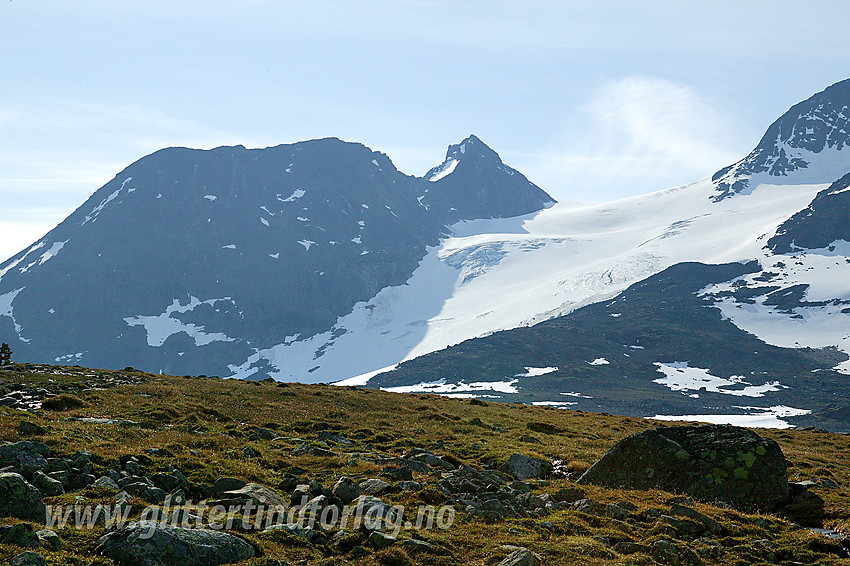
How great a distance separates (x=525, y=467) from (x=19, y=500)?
55.8 ft

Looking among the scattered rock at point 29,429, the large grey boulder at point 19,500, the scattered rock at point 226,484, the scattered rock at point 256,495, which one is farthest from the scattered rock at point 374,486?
the scattered rock at point 29,429

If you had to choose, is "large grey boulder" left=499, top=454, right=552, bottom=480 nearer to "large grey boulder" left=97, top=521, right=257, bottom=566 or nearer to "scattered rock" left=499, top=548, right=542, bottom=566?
"scattered rock" left=499, top=548, right=542, bottom=566

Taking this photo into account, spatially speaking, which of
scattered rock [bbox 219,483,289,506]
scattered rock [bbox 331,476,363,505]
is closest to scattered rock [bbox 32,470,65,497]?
scattered rock [bbox 219,483,289,506]

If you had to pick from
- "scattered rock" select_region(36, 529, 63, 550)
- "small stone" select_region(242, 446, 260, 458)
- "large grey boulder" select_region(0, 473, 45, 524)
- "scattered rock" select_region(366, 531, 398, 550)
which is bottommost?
"scattered rock" select_region(366, 531, 398, 550)

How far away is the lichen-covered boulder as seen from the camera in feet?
67.4

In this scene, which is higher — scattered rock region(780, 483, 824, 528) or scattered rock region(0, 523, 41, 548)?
scattered rock region(0, 523, 41, 548)

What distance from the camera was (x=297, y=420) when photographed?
1305 inches

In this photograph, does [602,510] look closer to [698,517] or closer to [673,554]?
[698,517]

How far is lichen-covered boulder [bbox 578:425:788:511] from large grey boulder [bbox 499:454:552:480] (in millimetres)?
1804

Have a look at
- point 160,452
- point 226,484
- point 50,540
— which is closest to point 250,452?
point 160,452

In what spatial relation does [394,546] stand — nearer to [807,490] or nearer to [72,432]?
[72,432]

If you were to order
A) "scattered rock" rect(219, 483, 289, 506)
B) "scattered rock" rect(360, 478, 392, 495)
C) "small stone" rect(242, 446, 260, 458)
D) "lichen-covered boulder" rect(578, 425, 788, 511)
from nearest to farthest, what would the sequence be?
"scattered rock" rect(219, 483, 289, 506)
"scattered rock" rect(360, 478, 392, 495)
"lichen-covered boulder" rect(578, 425, 788, 511)
"small stone" rect(242, 446, 260, 458)

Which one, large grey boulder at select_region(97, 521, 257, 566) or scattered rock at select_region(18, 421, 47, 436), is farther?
scattered rock at select_region(18, 421, 47, 436)

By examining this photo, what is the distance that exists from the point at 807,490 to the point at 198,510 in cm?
2029
